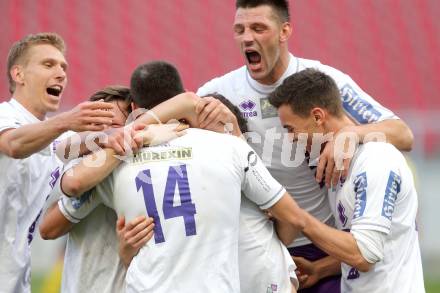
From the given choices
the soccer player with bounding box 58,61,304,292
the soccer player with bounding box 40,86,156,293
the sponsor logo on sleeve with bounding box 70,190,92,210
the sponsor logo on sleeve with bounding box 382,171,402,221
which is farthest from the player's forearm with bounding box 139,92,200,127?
the sponsor logo on sleeve with bounding box 382,171,402,221

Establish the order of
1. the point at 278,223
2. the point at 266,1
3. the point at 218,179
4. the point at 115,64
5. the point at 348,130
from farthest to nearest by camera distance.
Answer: the point at 115,64
the point at 266,1
the point at 348,130
the point at 278,223
the point at 218,179

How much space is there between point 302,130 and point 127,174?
1076 millimetres

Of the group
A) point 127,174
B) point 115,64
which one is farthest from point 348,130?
point 115,64

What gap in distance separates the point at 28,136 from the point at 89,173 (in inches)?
31.0

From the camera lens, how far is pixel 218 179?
12.9ft

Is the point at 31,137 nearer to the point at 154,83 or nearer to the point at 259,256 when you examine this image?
the point at 154,83

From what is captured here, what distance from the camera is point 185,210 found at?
3.91m

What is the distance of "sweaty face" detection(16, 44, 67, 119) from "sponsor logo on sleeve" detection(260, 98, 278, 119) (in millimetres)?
1313

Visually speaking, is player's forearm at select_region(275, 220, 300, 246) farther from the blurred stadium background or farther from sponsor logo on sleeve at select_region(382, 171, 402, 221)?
the blurred stadium background

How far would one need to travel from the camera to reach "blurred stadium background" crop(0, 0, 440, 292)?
36.6 ft

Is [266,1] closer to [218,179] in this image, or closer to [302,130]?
[302,130]

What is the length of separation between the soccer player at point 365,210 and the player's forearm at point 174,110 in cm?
63

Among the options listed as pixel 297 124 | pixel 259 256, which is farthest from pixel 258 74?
pixel 259 256

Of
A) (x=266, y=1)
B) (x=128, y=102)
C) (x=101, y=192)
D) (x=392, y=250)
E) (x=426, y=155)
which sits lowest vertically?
(x=426, y=155)
